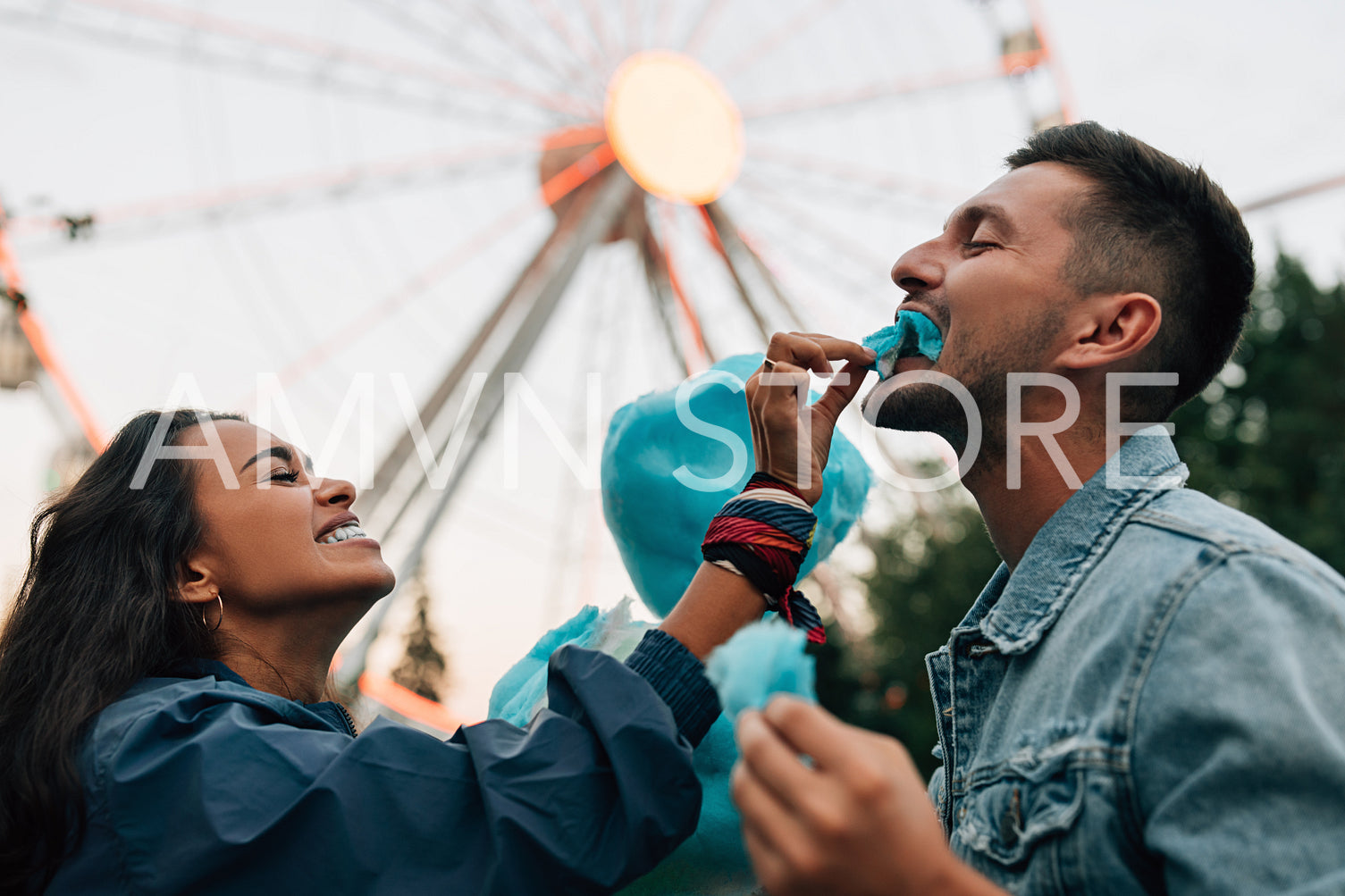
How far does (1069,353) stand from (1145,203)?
33 cm

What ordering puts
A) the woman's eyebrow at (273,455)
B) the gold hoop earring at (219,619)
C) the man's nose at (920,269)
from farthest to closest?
the woman's eyebrow at (273,455)
the gold hoop earring at (219,619)
the man's nose at (920,269)

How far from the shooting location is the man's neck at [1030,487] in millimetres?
1710

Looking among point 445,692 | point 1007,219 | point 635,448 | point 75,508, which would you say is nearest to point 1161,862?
point 1007,219

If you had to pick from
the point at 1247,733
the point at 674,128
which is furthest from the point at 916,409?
the point at 674,128

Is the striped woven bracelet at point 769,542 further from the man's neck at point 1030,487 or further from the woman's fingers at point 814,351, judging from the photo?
the man's neck at point 1030,487

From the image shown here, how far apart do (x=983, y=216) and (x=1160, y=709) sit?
104 centimetres

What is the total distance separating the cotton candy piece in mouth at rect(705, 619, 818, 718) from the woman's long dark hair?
1.08m

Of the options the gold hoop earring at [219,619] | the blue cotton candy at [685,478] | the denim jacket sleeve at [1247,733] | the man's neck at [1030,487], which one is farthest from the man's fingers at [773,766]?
the gold hoop earring at [219,619]

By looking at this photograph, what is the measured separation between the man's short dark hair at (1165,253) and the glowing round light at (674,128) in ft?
18.2

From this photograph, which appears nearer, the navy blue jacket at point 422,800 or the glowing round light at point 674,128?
the navy blue jacket at point 422,800

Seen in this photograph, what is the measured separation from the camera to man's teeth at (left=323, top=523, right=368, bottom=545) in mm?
2123

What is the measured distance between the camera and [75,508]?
2.04 m

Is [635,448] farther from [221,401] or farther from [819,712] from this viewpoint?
[221,401]

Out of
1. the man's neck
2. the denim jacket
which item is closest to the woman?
the man's neck
